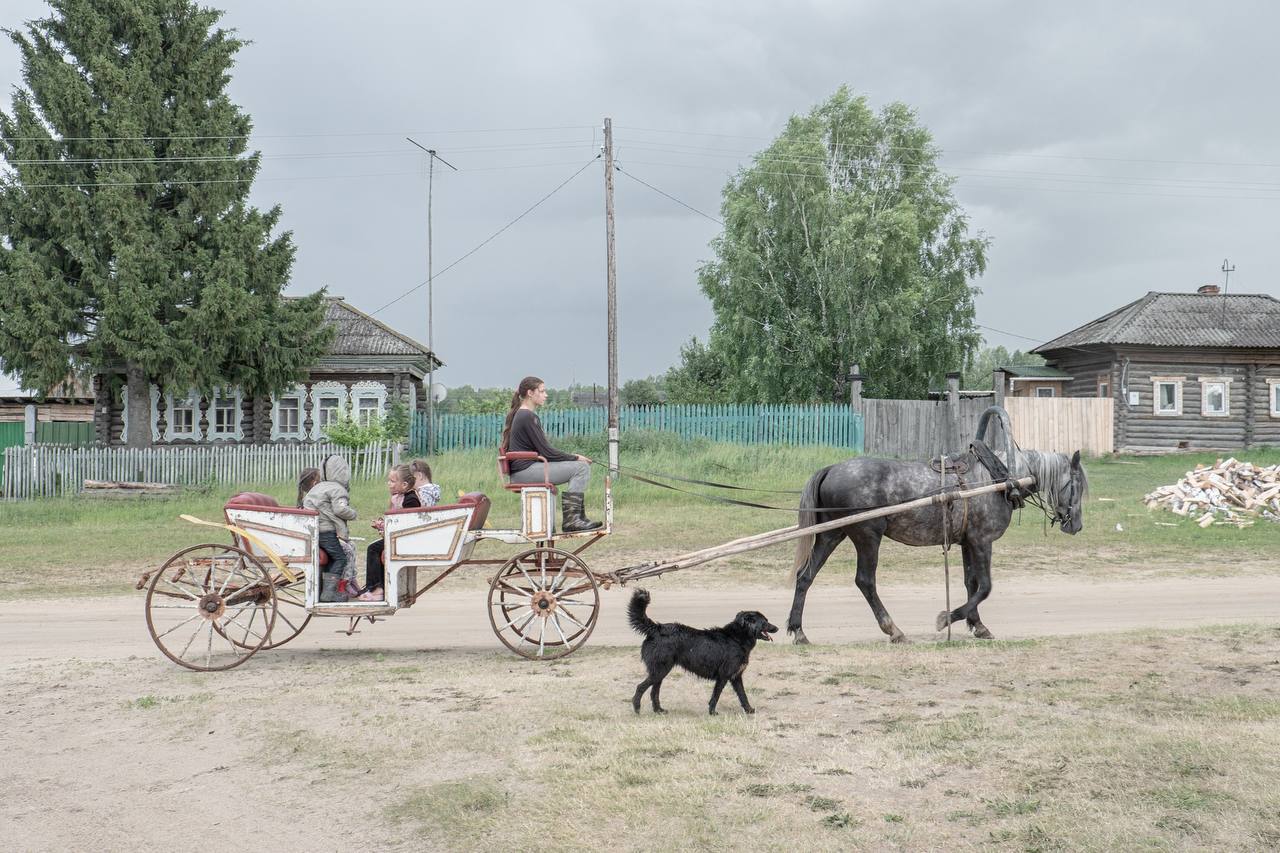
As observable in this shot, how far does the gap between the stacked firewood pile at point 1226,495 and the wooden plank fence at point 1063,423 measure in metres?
10.4

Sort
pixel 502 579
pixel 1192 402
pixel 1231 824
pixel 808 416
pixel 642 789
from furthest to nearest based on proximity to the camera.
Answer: pixel 1192 402, pixel 808 416, pixel 502 579, pixel 642 789, pixel 1231 824

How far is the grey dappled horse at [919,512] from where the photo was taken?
31.1 feet

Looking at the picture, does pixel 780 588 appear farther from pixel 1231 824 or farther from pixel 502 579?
pixel 1231 824

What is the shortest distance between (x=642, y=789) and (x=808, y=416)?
23.8 meters

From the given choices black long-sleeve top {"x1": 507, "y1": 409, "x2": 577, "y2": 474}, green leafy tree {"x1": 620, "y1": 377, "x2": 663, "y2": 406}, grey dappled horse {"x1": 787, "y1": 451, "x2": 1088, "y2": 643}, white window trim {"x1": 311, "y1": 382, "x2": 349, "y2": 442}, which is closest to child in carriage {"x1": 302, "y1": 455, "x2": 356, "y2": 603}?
black long-sleeve top {"x1": 507, "y1": 409, "x2": 577, "y2": 474}

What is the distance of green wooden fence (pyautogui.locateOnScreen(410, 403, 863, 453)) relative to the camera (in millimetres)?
27859

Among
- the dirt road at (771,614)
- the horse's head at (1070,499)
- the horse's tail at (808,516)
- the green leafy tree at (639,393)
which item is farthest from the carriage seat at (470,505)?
the green leafy tree at (639,393)

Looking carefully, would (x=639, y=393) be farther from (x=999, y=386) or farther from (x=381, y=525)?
(x=381, y=525)

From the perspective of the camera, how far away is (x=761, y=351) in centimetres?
3922

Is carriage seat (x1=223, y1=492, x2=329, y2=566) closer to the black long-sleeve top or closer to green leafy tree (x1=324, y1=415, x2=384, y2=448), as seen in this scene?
the black long-sleeve top

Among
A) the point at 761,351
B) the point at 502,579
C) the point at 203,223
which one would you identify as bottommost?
the point at 502,579

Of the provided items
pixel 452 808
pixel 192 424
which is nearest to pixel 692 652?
pixel 452 808

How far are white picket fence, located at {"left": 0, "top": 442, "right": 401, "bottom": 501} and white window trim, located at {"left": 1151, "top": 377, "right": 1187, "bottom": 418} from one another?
26.1 meters

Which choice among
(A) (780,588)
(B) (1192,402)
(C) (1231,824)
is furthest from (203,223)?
(B) (1192,402)
